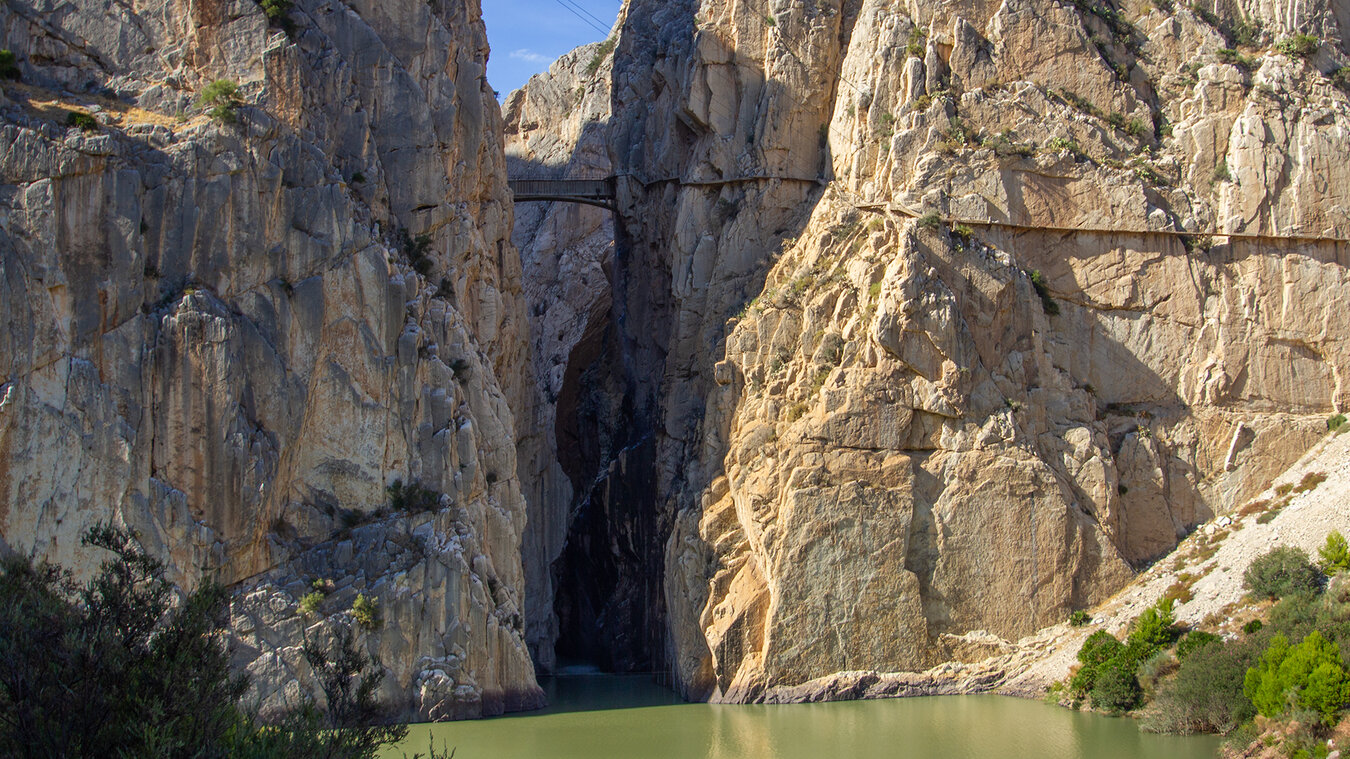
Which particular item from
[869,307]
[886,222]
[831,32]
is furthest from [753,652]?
[831,32]

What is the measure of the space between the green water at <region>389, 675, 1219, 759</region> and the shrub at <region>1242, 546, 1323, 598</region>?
540 cm

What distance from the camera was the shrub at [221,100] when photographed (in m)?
36.2

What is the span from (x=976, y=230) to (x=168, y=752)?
109 feet

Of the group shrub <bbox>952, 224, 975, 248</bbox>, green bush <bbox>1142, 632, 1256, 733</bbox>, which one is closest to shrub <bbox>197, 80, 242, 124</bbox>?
shrub <bbox>952, 224, 975, 248</bbox>

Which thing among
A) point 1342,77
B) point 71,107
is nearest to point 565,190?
point 71,107

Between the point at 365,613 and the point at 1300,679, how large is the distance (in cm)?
2317

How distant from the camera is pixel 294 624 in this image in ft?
111

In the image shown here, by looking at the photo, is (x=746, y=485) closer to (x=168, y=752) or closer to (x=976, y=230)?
(x=976, y=230)

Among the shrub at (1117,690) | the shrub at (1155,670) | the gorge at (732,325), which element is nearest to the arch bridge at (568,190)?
the gorge at (732,325)

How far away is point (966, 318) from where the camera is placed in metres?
40.2

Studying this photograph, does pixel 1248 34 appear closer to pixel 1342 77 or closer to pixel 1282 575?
pixel 1342 77

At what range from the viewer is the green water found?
28516 millimetres

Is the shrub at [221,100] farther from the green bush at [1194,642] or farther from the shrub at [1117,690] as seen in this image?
the green bush at [1194,642]

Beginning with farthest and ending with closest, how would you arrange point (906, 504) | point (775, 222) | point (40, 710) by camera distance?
point (775, 222) → point (906, 504) → point (40, 710)
